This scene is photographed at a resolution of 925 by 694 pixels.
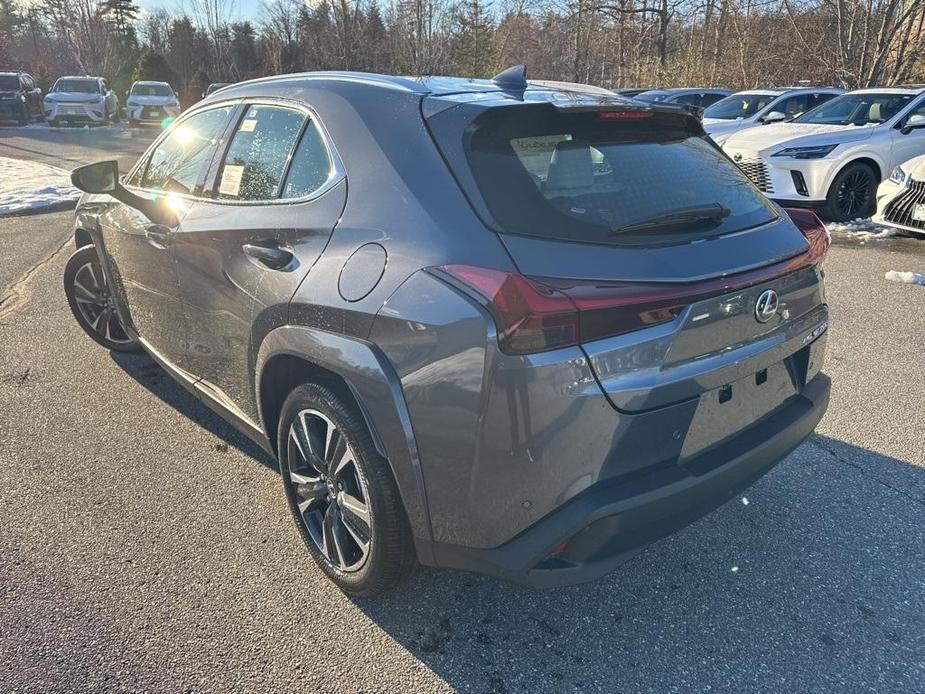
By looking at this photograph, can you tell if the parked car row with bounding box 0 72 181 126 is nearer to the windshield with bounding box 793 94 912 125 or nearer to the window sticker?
the windshield with bounding box 793 94 912 125

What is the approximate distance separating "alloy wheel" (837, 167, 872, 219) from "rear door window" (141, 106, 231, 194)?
836cm

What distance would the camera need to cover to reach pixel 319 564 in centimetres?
262

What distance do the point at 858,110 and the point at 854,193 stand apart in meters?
1.47

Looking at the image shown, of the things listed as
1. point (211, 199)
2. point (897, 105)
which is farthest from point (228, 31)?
point (211, 199)

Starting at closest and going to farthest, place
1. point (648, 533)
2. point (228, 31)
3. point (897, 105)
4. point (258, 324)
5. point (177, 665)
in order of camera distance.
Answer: point (648, 533)
point (177, 665)
point (258, 324)
point (897, 105)
point (228, 31)

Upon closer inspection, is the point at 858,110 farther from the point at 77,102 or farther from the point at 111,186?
the point at 77,102

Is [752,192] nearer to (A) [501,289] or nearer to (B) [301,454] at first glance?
(A) [501,289]

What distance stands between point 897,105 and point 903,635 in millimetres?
9358

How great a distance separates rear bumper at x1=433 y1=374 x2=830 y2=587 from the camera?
191cm

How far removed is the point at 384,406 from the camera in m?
2.09

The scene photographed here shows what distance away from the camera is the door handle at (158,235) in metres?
3.21

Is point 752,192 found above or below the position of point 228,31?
below

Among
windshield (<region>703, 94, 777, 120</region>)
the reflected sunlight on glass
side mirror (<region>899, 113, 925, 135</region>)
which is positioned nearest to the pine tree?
windshield (<region>703, 94, 777, 120</region>)

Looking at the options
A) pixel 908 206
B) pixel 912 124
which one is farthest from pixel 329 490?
pixel 912 124
